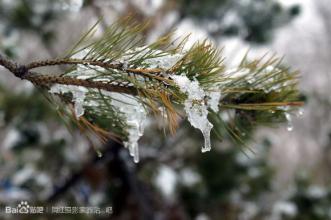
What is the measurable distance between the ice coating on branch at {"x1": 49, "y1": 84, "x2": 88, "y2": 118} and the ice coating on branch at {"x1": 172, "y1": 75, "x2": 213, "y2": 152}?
0.73 ft

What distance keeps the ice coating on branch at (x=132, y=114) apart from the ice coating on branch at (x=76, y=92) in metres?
0.05

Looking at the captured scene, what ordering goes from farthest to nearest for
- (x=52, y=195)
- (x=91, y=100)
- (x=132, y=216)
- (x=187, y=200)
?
(x=187, y=200) → (x=132, y=216) → (x=52, y=195) → (x=91, y=100)

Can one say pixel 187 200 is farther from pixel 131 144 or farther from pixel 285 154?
pixel 285 154

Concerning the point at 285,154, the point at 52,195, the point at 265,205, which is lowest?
the point at 265,205

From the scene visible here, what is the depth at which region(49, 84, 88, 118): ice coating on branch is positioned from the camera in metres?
0.81

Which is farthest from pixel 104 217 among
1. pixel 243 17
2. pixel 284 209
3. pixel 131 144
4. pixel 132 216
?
pixel 131 144

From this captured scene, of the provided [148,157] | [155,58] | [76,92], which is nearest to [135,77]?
[155,58]

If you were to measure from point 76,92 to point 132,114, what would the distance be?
13 cm

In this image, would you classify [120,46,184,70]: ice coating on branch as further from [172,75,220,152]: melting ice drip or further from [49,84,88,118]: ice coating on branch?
[49,84,88,118]: ice coating on branch

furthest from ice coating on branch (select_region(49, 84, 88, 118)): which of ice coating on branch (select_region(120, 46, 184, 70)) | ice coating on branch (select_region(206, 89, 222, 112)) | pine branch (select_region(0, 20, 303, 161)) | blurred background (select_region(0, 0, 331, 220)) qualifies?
blurred background (select_region(0, 0, 331, 220))

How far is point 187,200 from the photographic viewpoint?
4.88 meters

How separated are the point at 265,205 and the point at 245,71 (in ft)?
17.5

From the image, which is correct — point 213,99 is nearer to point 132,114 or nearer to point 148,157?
point 132,114

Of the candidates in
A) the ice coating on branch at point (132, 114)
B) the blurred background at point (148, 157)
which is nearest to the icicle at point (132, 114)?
the ice coating on branch at point (132, 114)
